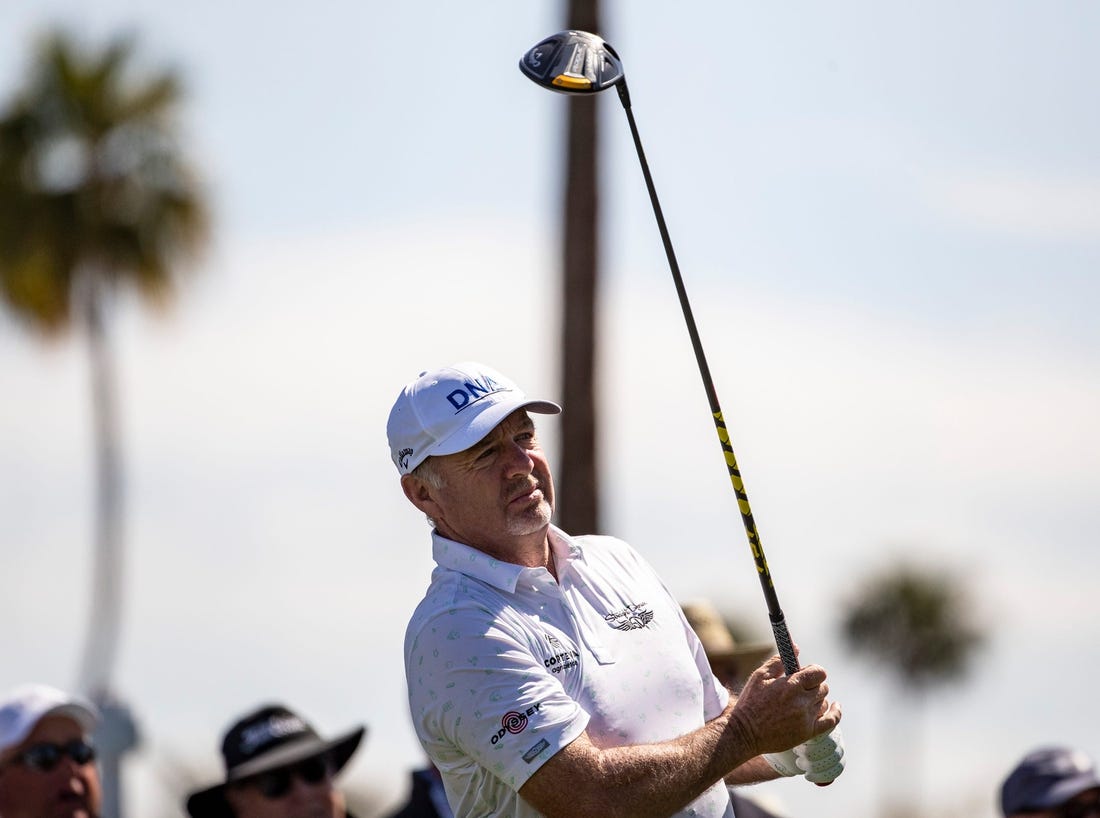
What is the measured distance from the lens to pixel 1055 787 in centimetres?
745

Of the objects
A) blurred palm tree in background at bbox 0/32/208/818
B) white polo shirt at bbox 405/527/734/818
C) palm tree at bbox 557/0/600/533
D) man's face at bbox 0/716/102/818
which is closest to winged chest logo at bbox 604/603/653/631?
white polo shirt at bbox 405/527/734/818

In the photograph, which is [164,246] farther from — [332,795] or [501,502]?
[501,502]

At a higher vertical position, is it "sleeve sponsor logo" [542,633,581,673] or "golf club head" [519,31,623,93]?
"golf club head" [519,31,623,93]

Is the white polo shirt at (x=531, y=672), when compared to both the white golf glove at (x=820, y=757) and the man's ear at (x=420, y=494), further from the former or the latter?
the white golf glove at (x=820, y=757)

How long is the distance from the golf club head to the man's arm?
5.30ft

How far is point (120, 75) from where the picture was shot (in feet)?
78.9

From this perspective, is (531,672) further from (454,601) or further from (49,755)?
(49,755)

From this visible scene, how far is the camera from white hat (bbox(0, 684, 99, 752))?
23.6 feet

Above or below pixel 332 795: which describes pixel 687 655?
above

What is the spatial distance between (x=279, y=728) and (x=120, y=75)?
1775 centimetres

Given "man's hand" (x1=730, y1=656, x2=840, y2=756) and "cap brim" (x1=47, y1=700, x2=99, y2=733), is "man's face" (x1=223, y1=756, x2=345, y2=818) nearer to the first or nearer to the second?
"cap brim" (x1=47, y1=700, x2=99, y2=733)

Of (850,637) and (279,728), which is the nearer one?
(279,728)

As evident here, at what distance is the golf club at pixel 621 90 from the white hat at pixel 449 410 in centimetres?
43

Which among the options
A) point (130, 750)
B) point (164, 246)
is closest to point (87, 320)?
point (164, 246)
